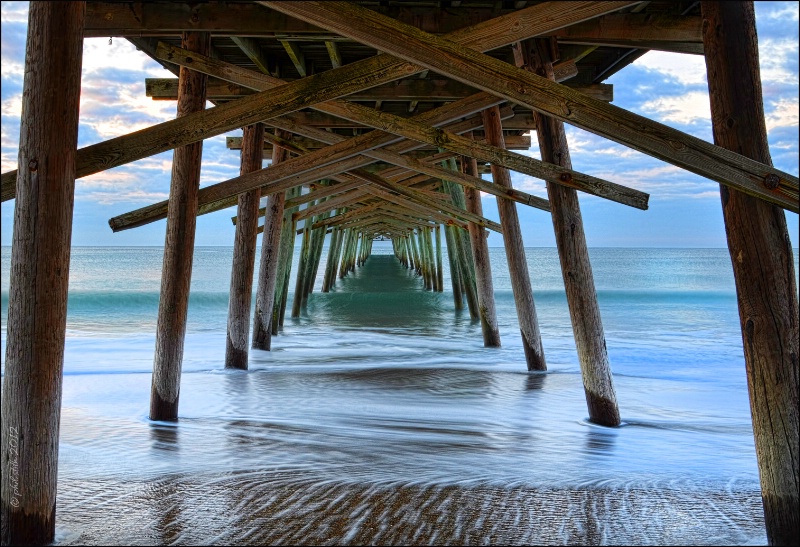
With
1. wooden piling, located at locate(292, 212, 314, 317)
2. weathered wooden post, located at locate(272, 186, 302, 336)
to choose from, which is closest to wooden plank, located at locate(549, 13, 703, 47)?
weathered wooden post, located at locate(272, 186, 302, 336)

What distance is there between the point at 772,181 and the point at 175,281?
2.96 metres

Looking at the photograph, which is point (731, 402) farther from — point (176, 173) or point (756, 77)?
point (176, 173)

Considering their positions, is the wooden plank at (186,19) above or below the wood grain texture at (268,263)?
above

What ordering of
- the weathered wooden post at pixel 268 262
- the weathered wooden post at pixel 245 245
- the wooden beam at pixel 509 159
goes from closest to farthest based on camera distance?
1. the wooden beam at pixel 509 159
2. the weathered wooden post at pixel 245 245
3. the weathered wooden post at pixel 268 262

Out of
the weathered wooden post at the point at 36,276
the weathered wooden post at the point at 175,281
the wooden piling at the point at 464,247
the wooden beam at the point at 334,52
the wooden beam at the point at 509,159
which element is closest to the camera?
the weathered wooden post at the point at 36,276

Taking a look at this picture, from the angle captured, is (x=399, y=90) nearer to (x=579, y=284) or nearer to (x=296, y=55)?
(x=296, y=55)

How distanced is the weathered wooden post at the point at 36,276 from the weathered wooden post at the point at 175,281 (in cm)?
186

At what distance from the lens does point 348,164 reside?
564 cm

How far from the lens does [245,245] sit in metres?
5.68

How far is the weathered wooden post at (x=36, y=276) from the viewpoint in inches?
79.0

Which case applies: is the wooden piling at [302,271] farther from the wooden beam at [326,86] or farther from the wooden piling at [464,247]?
the wooden beam at [326,86]

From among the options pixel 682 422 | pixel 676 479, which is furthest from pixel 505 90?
pixel 682 422

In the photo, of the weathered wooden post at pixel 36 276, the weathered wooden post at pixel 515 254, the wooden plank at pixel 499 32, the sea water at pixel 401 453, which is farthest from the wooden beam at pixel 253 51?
the weathered wooden post at pixel 36 276

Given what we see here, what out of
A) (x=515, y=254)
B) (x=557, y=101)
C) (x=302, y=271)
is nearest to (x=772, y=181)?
(x=557, y=101)
